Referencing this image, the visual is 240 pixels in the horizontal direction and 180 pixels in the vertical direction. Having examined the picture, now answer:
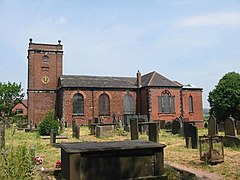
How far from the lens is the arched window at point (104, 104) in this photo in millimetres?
37688

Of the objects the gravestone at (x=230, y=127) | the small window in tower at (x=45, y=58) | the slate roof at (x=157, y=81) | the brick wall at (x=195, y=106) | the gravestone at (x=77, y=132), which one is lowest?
the gravestone at (x=77, y=132)

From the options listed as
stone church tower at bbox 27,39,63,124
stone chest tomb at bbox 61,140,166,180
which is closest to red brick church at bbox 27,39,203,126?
stone church tower at bbox 27,39,63,124

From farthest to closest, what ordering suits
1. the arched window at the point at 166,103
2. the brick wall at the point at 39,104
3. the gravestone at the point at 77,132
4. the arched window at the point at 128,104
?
the arched window at the point at 128,104
the arched window at the point at 166,103
the brick wall at the point at 39,104
the gravestone at the point at 77,132

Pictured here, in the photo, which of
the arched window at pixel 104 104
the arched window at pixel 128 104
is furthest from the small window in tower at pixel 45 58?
the arched window at pixel 128 104

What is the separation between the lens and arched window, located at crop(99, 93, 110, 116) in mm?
37688

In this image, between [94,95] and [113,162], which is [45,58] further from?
[113,162]

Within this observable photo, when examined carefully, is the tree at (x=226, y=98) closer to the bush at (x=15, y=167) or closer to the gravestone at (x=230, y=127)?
the gravestone at (x=230, y=127)

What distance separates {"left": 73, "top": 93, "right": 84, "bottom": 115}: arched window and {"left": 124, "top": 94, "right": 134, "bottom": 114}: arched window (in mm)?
6253

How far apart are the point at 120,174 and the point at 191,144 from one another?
8.24m

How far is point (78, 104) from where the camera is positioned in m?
36.5

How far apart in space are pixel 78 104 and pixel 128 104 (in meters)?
7.24

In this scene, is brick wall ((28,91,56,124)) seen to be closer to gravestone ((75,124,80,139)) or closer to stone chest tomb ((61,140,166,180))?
gravestone ((75,124,80,139))

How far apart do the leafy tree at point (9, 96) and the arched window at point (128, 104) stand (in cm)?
2049

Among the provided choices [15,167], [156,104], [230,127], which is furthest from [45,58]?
[15,167]
